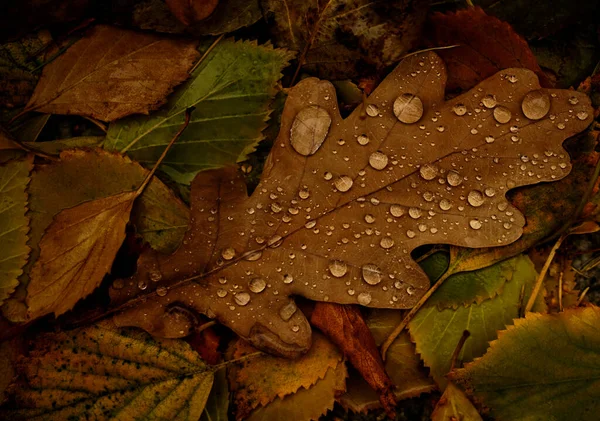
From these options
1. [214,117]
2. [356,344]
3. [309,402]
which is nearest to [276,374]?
[309,402]

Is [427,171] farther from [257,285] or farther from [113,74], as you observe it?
[113,74]

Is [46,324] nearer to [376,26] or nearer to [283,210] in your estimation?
[283,210]

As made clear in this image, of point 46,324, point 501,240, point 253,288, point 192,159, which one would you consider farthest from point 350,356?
point 46,324

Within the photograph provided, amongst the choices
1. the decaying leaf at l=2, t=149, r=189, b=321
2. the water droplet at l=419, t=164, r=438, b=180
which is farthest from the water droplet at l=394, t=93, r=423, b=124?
the decaying leaf at l=2, t=149, r=189, b=321

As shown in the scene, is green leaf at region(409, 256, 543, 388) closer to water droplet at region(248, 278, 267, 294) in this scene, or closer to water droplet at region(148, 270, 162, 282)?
water droplet at region(248, 278, 267, 294)

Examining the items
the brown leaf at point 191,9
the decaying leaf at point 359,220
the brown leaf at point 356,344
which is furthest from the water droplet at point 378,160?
the brown leaf at point 191,9
